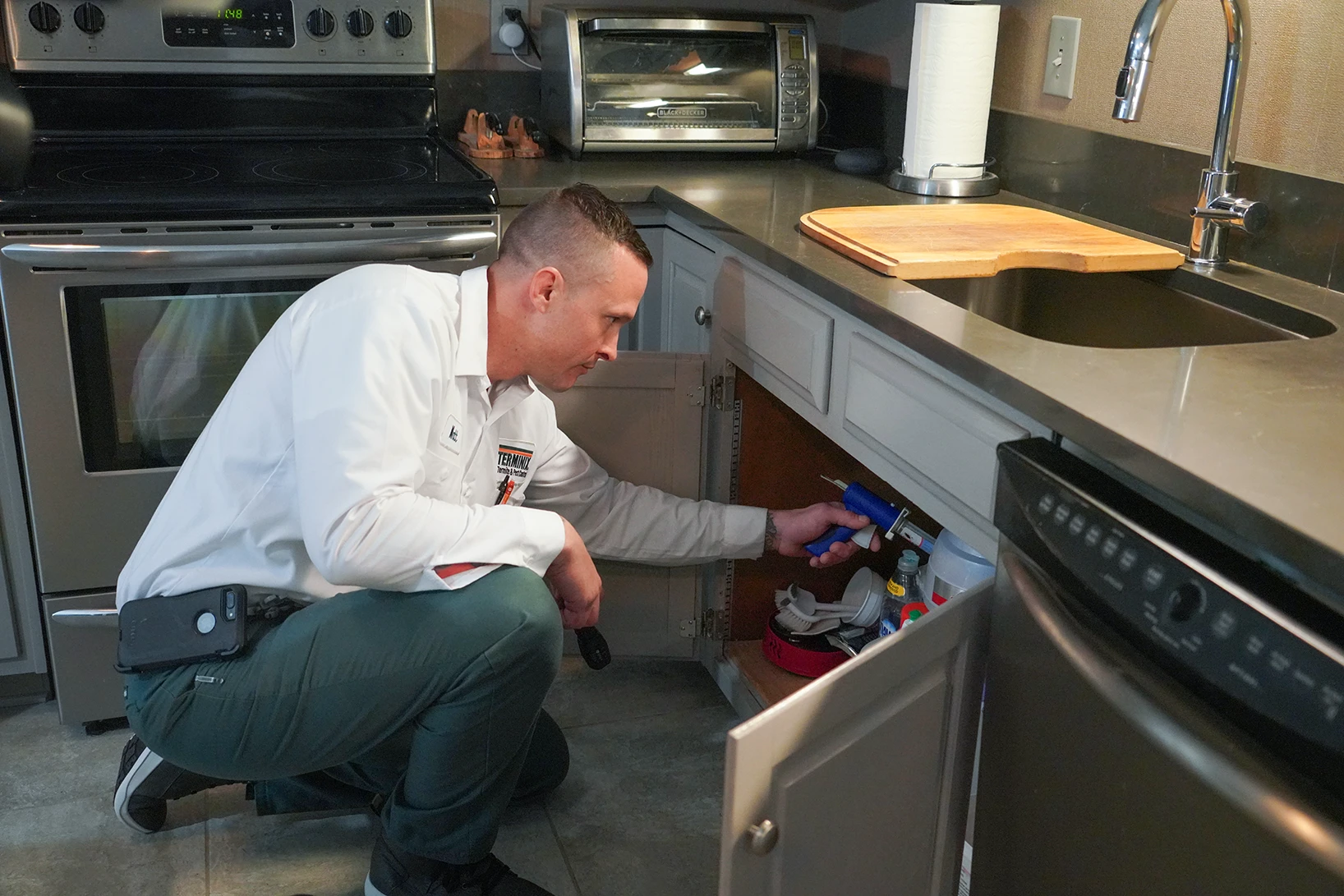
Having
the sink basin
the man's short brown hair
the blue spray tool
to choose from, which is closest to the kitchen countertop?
the sink basin

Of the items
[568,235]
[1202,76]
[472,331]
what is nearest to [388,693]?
[472,331]

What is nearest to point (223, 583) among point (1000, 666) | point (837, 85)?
point (1000, 666)

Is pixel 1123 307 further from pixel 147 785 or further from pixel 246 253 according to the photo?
pixel 147 785

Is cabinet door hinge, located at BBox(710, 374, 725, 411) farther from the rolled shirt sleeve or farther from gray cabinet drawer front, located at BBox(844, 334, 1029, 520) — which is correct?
the rolled shirt sleeve

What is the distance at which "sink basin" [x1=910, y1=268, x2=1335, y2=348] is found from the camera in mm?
1506

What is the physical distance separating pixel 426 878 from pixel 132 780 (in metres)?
0.49

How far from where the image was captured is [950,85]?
1.98m

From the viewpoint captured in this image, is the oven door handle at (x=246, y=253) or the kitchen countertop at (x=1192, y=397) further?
the oven door handle at (x=246, y=253)

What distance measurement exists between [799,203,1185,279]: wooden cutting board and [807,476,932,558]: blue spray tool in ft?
1.19

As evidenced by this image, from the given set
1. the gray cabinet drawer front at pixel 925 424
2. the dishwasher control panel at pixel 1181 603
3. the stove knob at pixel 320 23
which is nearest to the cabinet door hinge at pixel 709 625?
the gray cabinet drawer front at pixel 925 424

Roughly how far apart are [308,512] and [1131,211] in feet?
4.10

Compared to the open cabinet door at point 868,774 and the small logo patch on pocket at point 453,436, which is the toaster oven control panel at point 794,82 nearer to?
the small logo patch on pocket at point 453,436

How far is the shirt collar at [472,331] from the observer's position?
1.50m

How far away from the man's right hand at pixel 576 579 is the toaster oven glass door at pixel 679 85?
1.02 m
